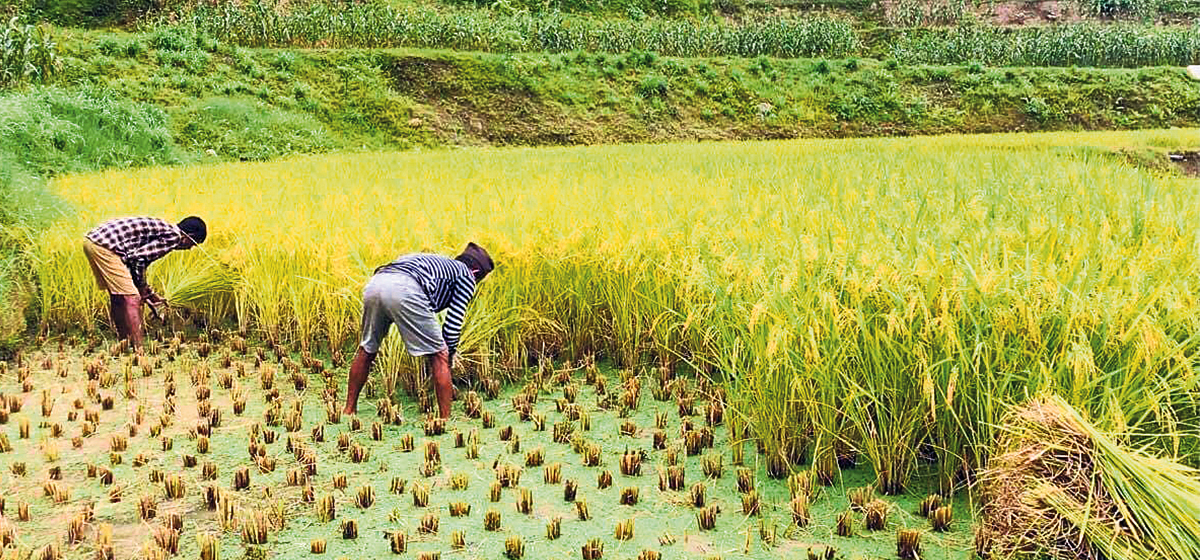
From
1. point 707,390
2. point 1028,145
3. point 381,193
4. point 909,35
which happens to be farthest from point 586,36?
point 707,390

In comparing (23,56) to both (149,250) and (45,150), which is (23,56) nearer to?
(45,150)

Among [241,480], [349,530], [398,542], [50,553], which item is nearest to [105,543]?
[50,553]

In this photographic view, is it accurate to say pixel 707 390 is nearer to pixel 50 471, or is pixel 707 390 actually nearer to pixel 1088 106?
pixel 50 471

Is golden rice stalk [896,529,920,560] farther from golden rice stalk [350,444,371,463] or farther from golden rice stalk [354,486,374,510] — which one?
golden rice stalk [350,444,371,463]

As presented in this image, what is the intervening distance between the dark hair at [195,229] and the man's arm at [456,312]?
188 centimetres

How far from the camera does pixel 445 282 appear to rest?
12.5 feet

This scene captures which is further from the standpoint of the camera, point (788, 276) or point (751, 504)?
point (788, 276)

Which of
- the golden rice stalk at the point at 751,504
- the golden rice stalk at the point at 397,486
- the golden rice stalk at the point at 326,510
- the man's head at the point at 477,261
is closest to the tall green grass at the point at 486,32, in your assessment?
the man's head at the point at 477,261

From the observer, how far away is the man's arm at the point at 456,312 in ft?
12.5

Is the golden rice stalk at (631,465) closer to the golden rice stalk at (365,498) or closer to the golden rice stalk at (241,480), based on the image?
the golden rice stalk at (365,498)

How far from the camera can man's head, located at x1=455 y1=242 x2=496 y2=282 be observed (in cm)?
386

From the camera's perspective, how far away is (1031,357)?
2.76 meters

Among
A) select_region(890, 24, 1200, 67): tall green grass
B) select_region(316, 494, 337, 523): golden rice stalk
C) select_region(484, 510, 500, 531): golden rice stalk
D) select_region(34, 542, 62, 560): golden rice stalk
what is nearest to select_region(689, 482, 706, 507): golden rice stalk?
select_region(484, 510, 500, 531): golden rice stalk

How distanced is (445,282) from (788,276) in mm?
1433
